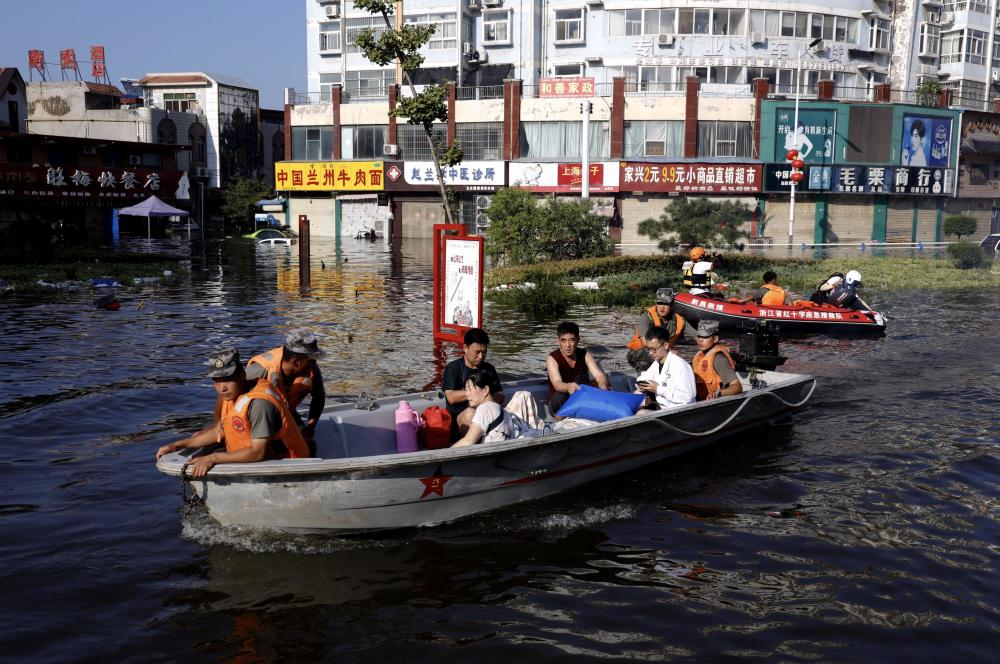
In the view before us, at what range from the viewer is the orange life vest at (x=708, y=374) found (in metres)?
11.4

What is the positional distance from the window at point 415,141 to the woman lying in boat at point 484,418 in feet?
158

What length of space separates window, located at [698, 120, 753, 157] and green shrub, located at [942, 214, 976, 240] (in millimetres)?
14864

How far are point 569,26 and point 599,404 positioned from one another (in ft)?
166

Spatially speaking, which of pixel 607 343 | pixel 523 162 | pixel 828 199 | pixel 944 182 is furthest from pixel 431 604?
pixel 944 182

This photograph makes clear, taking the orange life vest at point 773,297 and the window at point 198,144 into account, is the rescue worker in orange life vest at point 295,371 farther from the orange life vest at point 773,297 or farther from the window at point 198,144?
the window at point 198,144

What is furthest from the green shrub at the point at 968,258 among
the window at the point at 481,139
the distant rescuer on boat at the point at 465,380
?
the distant rescuer on boat at the point at 465,380

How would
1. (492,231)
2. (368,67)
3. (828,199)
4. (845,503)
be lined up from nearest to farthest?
(845,503) → (492,231) → (828,199) → (368,67)

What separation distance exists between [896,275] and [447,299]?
22.4 metres

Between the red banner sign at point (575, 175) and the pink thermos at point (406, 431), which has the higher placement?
the red banner sign at point (575, 175)

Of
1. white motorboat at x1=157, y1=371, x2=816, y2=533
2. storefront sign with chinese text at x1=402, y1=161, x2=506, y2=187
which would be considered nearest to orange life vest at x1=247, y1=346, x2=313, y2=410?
white motorboat at x1=157, y1=371, x2=816, y2=533

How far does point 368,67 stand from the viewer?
6109 centimetres

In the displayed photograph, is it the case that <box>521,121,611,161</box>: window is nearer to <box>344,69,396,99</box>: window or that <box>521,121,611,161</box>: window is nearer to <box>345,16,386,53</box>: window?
<box>344,69,396,99</box>: window

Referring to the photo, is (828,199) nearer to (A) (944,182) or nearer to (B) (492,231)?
(A) (944,182)

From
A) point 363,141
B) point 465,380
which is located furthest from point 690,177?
point 465,380
